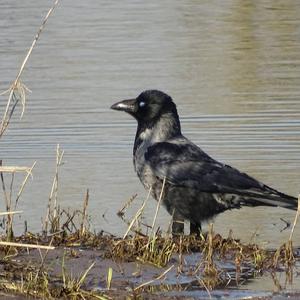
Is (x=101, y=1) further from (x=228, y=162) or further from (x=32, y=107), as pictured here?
(x=228, y=162)

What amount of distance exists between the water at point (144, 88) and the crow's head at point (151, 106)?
2.58ft

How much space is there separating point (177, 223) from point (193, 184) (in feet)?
1.17

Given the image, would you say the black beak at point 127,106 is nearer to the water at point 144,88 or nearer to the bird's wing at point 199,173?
the bird's wing at point 199,173

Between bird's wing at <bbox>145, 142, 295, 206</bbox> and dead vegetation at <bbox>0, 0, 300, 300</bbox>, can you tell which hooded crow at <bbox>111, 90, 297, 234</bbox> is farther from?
dead vegetation at <bbox>0, 0, 300, 300</bbox>

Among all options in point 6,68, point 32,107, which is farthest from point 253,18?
point 32,107

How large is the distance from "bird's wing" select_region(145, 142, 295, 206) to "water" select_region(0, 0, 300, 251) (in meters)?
0.36

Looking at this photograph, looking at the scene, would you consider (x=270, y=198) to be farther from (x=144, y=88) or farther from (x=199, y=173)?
(x=144, y=88)

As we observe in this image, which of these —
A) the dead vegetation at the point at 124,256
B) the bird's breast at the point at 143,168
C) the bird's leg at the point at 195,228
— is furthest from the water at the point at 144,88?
the dead vegetation at the point at 124,256

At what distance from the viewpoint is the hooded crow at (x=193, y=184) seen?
31.7 ft

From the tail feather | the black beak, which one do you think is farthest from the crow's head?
the tail feather

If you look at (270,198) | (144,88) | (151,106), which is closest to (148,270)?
(270,198)

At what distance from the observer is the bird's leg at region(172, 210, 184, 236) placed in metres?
9.96

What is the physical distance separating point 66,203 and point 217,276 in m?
2.95

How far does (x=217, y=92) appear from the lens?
51.6 ft
